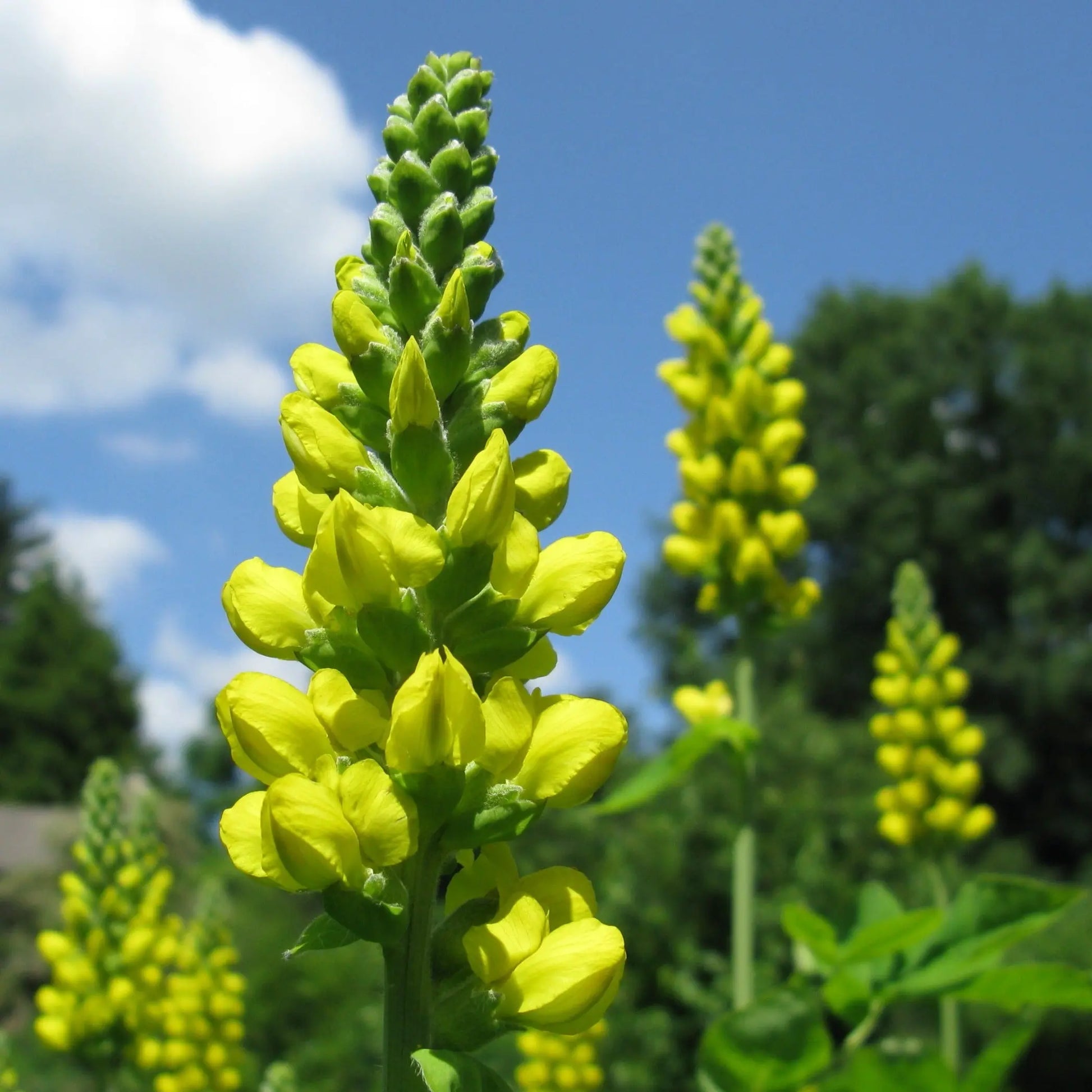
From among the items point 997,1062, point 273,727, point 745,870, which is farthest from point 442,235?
point 745,870

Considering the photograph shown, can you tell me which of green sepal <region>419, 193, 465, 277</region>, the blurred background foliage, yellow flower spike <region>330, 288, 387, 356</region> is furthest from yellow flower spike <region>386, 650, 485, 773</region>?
the blurred background foliage

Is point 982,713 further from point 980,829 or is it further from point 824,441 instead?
point 980,829

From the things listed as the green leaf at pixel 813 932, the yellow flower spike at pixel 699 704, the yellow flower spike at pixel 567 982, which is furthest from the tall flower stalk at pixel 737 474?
the yellow flower spike at pixel 567 982

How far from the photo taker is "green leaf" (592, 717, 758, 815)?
8.77ft

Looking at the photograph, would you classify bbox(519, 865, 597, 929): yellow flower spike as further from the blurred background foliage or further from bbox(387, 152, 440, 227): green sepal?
the blurred background foliage

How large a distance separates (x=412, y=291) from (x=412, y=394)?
0.16 meters

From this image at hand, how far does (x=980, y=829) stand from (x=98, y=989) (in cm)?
419

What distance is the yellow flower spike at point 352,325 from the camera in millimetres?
1471

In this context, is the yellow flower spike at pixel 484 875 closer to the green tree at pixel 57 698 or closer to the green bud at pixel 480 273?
the green bud at pixel 480 273

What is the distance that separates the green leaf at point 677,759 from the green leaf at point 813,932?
0.55 metres

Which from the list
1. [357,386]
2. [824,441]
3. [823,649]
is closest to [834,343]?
[824,441]

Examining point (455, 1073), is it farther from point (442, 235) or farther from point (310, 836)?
point (442, 235)

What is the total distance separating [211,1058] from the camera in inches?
251

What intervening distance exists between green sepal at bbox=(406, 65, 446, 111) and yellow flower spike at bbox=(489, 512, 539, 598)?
643 mm
